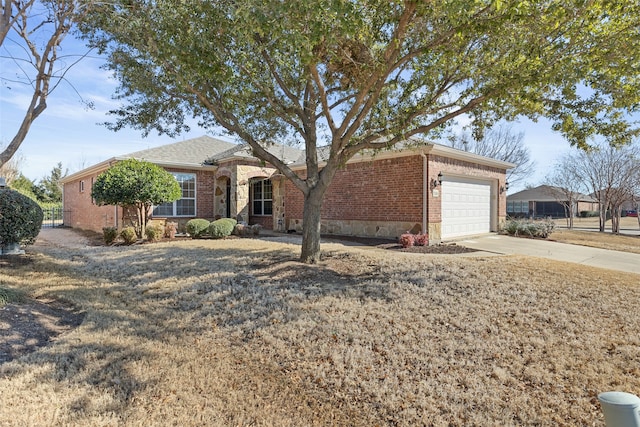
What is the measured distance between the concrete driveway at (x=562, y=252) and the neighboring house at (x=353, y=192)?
4.64 feet

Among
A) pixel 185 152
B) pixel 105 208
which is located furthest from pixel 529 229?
pixel 105 208

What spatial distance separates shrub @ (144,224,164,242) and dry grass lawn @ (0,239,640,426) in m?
4.88

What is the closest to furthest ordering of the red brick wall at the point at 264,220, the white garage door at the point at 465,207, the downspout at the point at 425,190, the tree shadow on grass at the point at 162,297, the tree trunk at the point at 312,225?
the tree shadow on grass at the point at 162,297
the tree trunk at the point at 312,225
the downspout at the point at 425,190
the white garage door at the point at 465,207
the red brick wall at the point at 264,220

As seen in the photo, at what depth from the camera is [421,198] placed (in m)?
11.5

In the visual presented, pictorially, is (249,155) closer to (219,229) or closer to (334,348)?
(219,229)

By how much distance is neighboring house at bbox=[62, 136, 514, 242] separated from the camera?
11727mm

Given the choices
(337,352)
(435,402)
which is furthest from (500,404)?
(337,352)

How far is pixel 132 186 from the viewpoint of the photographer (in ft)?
38.9

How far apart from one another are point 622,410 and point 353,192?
1200 centimetres

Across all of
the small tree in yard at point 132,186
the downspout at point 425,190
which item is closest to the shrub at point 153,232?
the small tree in yard at point 132,186

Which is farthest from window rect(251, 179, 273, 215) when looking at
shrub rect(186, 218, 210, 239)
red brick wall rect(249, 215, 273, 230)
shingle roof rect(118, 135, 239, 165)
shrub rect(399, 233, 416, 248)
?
shrub rect(399, 233, 416, 248)

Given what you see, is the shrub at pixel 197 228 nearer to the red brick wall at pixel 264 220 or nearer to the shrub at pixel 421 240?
the red brick wall at pixel 264 220

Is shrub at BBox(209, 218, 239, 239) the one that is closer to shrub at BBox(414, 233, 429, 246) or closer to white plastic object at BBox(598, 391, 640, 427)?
shrub at BBox(414, 233, 429, 246)

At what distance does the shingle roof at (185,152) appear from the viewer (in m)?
15.9
